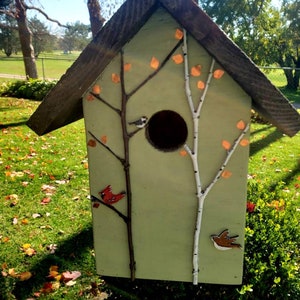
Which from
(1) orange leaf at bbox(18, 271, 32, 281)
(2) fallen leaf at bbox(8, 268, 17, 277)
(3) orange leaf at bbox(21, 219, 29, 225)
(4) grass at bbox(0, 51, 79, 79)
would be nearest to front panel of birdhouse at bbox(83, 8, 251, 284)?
(1) orange leaf at bbox(18, 271, 32, 281)

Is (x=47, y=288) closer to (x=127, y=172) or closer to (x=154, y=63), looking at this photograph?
(x=127, y=172)

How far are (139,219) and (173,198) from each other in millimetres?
256

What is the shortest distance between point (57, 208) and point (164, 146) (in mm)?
2754

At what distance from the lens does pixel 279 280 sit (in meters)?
2.20

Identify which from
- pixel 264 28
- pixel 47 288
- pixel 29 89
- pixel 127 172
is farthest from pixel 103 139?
pixel 264 28

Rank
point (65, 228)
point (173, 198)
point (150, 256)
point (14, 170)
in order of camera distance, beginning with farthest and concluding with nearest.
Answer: point (14, 170) < point (65, 228) < point (150, 256) < point (173, 198)

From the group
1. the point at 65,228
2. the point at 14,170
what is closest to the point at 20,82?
the point at 14,170

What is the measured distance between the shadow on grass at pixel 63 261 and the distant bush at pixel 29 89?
9.65 metres

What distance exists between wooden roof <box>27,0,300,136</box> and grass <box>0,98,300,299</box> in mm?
1454

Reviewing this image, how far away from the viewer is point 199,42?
1580mm

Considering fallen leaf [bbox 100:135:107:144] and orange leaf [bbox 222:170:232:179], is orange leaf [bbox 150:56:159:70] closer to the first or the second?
fallen leaf [bbox 100:135:107:144]

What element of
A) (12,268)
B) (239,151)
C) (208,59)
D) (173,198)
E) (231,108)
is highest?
(208,59)

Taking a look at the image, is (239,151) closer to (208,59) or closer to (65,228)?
(208,59)

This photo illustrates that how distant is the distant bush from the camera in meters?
12.6
